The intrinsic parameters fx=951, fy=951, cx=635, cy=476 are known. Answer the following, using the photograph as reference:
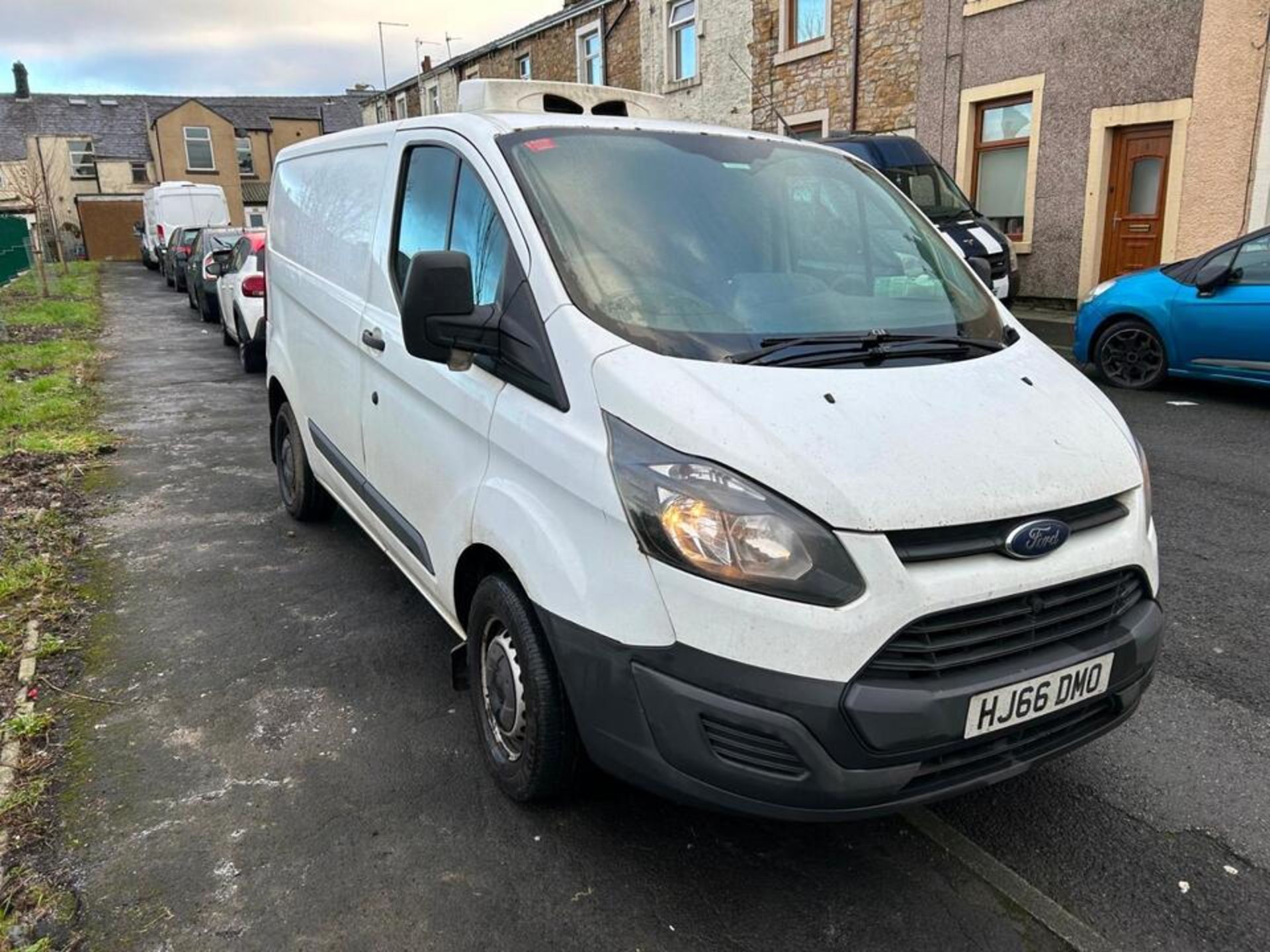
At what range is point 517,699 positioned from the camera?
9.12 ft

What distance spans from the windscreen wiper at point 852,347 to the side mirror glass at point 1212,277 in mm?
6088

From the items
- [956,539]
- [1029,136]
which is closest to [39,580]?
[956,539]

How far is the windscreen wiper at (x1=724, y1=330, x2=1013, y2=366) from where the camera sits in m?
2.59

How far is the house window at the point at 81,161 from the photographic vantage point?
49438mm

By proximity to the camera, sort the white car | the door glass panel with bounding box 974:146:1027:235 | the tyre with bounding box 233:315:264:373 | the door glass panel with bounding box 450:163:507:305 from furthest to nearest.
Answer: the door glass panel with bounding box 974:146:1027:235, the white car, the tyre with bounding box 233:315:264:373, the door glass panel with bounding box 450:163:507:305

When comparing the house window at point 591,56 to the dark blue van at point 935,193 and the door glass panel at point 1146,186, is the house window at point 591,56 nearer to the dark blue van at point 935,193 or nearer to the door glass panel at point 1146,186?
the dark blue van at point 935,193

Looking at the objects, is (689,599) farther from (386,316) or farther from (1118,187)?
(1118,187)

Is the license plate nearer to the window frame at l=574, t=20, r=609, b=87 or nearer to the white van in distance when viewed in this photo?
the window frame at l=574, t=20, r=609, b=87

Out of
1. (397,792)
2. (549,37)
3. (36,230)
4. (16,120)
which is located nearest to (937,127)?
(549,37)

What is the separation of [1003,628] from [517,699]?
136 centimetres

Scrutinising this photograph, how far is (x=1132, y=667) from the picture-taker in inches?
97.3

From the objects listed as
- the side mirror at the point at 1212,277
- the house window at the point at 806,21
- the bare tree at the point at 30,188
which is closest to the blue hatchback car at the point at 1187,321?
the side mirror at the point at 1212,277

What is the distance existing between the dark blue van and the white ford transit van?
26.8ft

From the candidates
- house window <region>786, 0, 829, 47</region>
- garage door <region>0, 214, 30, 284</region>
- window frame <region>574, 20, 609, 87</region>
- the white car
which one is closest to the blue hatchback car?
the white car
